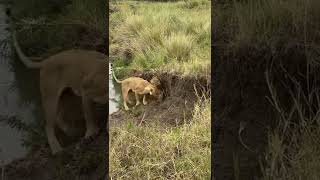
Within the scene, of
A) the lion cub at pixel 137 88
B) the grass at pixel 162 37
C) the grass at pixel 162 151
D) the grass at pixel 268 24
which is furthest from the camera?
the grass at pixel 162 37

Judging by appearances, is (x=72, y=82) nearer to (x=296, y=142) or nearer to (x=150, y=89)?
(x=296, y=142)

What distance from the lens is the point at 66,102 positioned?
2848mm

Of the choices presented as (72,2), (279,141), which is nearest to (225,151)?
(279,141)

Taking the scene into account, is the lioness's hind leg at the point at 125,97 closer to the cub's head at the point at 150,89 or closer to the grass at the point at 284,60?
the cub's head at the point at 150,89

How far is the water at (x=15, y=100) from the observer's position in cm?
300

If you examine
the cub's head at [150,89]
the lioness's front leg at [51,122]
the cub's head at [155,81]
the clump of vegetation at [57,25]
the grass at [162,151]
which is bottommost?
the grass at [162,151]

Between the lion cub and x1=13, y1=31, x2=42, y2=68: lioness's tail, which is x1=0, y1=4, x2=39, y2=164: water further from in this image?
the lion cub

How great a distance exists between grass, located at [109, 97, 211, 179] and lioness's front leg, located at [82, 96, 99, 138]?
1.75 feet

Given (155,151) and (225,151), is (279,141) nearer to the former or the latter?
(225,151)

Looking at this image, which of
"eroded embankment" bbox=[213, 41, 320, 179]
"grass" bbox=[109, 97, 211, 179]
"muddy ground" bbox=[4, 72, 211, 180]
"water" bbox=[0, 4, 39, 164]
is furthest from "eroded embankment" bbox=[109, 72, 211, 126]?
"muddy ground" bbox=[4, 72, 211, 180]

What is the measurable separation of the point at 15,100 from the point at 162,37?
433 cm

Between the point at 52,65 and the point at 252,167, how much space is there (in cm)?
109

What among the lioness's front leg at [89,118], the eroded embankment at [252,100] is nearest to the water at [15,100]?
the lioness's front leg at [89,118]

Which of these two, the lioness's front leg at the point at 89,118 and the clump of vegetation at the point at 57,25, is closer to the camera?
the lioness's front leg at the point at 89,118
